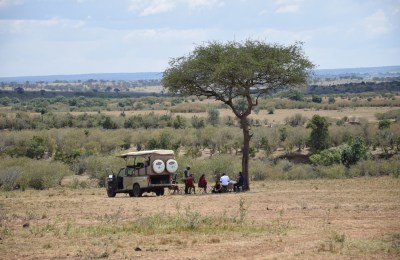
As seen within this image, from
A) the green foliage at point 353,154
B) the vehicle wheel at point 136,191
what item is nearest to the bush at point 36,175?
the vehicle wheel at point 136,191

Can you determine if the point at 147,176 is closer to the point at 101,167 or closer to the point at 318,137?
the point at 101,167

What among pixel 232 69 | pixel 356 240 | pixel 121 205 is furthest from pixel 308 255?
pixel 232 69

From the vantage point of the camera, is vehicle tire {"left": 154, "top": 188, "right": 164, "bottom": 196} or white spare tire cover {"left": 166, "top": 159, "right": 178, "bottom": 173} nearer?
white spare tire cover {"left": 166, "top": 159, "right": 178, "bottom": 173}

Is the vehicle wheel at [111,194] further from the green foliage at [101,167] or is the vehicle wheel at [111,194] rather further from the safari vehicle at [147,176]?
the green foliage at [101,167]

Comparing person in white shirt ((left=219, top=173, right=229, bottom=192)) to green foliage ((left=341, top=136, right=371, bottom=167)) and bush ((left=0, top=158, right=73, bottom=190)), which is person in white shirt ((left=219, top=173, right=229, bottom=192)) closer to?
bush ((left=0, top=158, right=73, bottom=190))

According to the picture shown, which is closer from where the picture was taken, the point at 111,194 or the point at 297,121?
the point at 111,194

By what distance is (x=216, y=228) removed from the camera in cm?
1959

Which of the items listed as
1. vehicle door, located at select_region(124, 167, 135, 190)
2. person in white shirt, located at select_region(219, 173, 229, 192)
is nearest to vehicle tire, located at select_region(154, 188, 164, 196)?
vehicle door, located at select_region(124, 167, 135, 190)

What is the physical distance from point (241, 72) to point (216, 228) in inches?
567

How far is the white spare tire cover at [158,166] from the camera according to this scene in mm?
31047

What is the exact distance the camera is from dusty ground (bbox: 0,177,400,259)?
16297 mm

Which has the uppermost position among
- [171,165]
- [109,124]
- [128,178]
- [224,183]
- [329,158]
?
[171,165]

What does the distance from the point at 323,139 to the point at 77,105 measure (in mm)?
91165

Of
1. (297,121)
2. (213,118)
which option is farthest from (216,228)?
(213,118)
